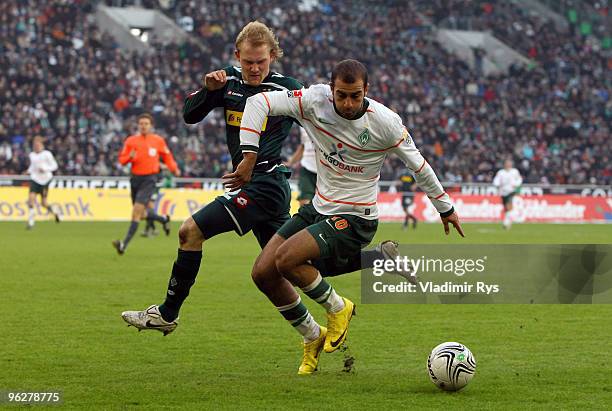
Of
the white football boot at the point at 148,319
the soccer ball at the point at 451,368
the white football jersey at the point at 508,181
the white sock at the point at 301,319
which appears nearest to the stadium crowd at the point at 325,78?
the white football jersey at the point at 508,181

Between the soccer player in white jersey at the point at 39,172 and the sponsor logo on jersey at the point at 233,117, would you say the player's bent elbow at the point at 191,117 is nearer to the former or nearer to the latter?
the sponsor logo on jersey at the point at 233,117

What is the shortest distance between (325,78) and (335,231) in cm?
3517

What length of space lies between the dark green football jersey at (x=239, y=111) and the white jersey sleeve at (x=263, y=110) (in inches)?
23.8

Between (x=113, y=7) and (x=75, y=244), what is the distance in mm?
23357

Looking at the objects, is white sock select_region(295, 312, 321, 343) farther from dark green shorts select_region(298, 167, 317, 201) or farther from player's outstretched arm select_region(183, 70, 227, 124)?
dark green shorts select_region(298, 167, 317, 201)

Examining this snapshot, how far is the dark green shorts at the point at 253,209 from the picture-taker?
24.6ft

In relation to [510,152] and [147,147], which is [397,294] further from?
[510,152]

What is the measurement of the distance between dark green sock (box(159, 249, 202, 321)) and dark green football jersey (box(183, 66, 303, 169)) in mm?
757

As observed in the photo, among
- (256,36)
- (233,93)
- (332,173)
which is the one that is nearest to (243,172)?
(332,173)

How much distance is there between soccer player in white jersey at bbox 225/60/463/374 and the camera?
690 centimetres

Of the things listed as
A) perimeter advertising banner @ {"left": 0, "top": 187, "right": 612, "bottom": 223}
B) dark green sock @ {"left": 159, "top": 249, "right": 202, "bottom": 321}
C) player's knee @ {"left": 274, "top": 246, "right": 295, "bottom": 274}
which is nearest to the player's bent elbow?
dark green sock @ {"left": 159, "top": 249, "right": 202, "bottom": 321}

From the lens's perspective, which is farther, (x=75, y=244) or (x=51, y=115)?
(x=51, y=115)

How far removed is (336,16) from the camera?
150 feet

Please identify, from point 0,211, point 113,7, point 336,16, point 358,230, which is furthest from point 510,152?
point 358,230
